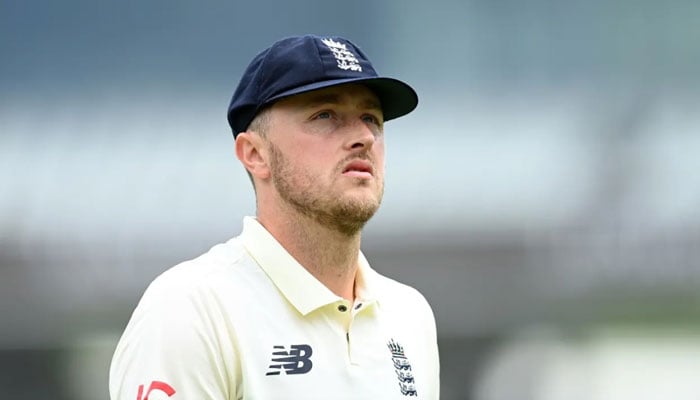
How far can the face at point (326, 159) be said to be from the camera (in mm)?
1747

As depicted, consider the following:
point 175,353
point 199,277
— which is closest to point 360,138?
point 199,277

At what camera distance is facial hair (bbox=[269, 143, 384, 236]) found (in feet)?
5.70

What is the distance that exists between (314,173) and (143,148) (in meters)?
4.31

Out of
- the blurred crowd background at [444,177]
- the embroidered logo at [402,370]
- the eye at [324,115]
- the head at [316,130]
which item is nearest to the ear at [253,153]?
the head at [316,130]

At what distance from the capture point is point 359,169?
1768mm

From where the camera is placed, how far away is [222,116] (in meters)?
5.87

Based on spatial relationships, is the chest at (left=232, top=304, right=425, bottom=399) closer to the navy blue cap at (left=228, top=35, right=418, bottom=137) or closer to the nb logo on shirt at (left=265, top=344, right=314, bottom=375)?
the nb logo on shirt at (left=265, top=344, right=314, bottom=375)

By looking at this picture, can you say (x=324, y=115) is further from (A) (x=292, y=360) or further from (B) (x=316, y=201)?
(A) (x=292, y=360)

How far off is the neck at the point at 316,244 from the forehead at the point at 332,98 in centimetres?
18

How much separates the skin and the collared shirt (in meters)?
0.05

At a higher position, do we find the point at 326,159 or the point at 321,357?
the point at 326,159

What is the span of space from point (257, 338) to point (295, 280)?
0.14m

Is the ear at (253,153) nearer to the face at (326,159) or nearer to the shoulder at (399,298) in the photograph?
the face at (326,159)

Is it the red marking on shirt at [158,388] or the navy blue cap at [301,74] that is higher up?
the navy blue cap at [301,74]
